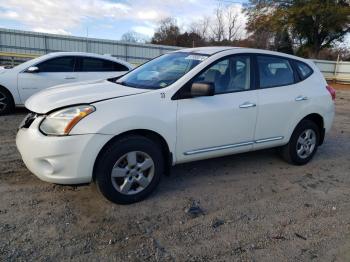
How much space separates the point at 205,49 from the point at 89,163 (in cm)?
227

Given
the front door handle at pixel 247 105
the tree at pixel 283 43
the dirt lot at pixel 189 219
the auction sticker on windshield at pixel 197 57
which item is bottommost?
the dirt lot at pixel 189 219

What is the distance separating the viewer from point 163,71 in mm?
4281

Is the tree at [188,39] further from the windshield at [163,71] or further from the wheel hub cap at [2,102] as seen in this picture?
the windshield at [163,71]

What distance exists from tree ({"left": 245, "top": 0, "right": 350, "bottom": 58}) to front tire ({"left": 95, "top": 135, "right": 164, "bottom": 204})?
125 feet

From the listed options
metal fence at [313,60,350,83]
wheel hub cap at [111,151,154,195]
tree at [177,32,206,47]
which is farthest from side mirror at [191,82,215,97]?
tree at [177,32,206,47]

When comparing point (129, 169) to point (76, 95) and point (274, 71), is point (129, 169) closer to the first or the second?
point (76, 95)

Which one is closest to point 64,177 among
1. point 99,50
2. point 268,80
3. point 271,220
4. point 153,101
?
point 153,101

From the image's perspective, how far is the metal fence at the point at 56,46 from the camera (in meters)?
18.4

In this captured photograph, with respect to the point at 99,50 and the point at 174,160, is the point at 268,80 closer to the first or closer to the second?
the point at 174,160

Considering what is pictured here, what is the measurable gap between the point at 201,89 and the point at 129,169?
117 centimetres

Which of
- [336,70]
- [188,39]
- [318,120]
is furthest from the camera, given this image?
[188,39]

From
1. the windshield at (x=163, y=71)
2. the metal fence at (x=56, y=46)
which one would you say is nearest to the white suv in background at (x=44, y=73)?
the windshield at (x=163, y=71)

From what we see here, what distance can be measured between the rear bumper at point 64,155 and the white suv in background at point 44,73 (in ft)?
15.4

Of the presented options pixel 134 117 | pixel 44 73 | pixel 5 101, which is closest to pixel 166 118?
pixel 134 117
